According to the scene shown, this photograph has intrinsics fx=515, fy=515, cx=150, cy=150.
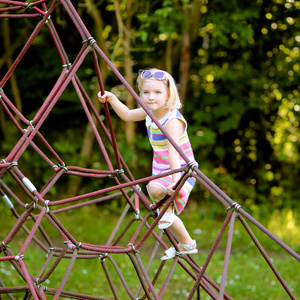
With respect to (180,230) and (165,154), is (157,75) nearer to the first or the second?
(165,154)

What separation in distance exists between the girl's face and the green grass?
1810 mm

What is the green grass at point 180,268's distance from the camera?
12.2ft

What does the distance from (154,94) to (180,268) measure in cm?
229

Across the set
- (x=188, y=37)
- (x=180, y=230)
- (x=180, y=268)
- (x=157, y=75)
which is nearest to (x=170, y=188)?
(x=180, y=230)

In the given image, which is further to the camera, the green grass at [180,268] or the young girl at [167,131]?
the green grass at [180,268]

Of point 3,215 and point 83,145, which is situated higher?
point 83,145

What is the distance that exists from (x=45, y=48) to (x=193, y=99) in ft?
6.18

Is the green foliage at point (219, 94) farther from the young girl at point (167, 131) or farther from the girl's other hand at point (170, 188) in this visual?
the girl's other hand at point (170, 188)

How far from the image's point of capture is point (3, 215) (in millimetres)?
5293

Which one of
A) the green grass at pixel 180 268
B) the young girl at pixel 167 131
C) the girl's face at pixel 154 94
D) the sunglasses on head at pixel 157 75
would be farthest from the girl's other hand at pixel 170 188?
the green grass at pixel 180 268

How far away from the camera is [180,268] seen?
4.18 metres

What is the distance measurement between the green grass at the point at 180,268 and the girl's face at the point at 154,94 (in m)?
1.81

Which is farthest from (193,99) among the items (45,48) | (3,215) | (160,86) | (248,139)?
(160,86)

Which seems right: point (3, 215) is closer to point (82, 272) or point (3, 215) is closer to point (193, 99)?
point (82, 272)
